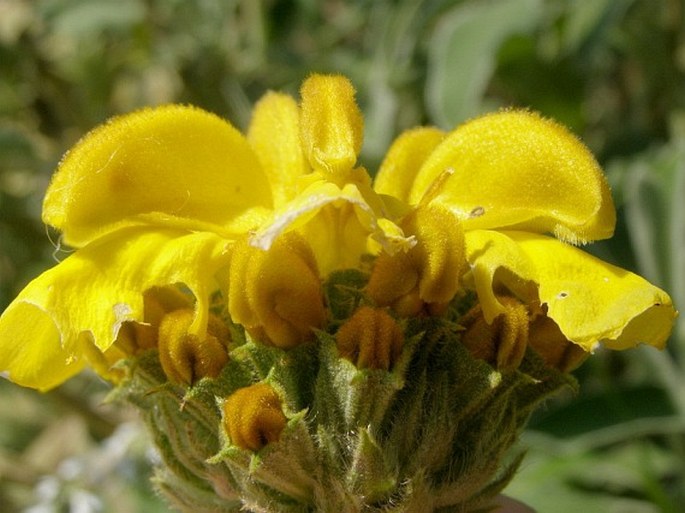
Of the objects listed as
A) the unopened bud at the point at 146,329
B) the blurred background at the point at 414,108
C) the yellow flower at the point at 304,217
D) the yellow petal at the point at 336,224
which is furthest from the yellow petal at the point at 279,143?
the blurred background at the point at 414,108

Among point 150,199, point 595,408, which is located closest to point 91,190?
point 150,199

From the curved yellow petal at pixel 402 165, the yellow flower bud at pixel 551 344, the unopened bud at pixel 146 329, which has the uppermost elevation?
the curved yellow petal at pixel 402 165

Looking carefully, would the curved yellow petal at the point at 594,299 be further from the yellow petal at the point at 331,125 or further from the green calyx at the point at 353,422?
the yellow petal at the point at 331,125

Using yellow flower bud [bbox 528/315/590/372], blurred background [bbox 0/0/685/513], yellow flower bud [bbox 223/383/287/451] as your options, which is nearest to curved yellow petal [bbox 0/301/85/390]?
yellow flower bud [bbox 223/383/287/451]

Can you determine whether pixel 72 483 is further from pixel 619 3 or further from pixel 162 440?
pixel 619 3

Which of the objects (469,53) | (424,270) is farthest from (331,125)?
(469,53)
